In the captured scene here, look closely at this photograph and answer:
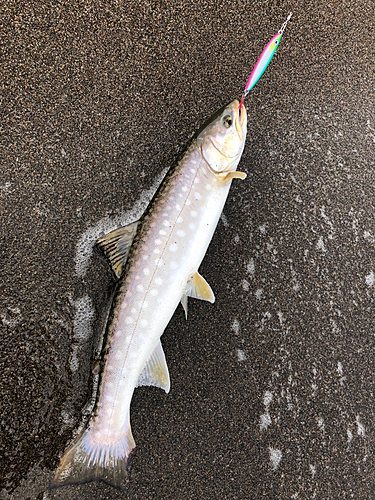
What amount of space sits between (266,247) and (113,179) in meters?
1.38

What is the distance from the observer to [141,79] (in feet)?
8.66

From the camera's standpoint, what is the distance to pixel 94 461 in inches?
81.1

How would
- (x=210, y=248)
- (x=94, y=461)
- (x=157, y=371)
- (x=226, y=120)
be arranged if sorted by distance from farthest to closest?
(x=210, y=248) → (x=226, y=120) → (x=157, y=371) → (x=94, y=461)

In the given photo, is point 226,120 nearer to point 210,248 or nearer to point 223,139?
point 223,139

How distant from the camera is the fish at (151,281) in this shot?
6.69 ft

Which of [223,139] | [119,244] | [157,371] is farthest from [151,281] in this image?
[223,139]

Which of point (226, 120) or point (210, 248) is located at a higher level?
point (226, 120)

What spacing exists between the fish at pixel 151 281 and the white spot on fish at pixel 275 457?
38.9 inches

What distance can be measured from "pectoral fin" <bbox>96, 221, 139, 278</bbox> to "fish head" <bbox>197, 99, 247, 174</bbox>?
28.7 inches

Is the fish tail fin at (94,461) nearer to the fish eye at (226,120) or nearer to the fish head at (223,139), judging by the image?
the fish head at (223,139)

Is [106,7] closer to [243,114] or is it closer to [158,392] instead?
[243,114]

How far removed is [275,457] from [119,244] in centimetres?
198

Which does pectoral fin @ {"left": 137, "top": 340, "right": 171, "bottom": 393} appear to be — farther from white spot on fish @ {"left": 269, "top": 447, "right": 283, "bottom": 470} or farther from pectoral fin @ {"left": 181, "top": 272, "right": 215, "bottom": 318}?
white spot on fish @ {"left": 269, "top": 447, "right": 283, "bottom": 470}

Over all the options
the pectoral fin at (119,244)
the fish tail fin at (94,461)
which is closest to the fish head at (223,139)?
the pectoral fin at (119,244)
